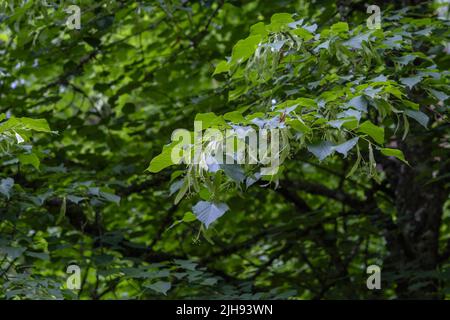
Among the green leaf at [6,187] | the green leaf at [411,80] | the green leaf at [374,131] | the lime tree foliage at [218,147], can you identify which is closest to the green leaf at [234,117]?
the lime tree foliage at [218,147]

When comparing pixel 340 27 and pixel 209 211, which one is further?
pixel 340 27

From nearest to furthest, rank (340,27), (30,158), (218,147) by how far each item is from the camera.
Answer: (218,147) → (340,27) → (30,158)

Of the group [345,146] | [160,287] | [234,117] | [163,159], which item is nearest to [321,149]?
[345,146]

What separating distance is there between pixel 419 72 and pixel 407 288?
5.60 feet

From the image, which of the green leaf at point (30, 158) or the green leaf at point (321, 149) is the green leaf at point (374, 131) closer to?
the green leaf at point (321, 149)

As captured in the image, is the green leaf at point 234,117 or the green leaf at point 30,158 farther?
the green leaf at point 30,158

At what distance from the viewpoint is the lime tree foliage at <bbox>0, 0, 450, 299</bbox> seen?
205 centimetres

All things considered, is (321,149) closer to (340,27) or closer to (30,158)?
(340,27)

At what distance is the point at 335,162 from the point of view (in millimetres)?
4508

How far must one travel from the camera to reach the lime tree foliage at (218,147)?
6.73ft

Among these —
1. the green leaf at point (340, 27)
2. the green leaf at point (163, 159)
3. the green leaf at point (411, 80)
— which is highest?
the green leaf at point (340, 27)

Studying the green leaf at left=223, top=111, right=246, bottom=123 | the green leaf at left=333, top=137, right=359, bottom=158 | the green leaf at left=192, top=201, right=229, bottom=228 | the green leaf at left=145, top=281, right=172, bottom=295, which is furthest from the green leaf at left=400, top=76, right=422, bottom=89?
the green leaf at left=145, top=281, right=172, bottom=295

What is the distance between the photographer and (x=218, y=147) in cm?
163

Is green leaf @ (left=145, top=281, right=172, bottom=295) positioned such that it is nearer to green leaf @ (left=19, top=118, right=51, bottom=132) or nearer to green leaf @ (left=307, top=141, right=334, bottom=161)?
green leaf @ (left=19, top=118, right=51, bottom=132)
